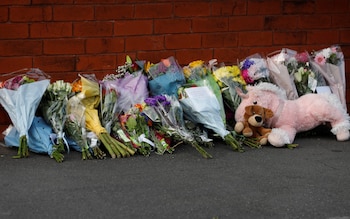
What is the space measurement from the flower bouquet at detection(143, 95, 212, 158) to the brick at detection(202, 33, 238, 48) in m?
1.03

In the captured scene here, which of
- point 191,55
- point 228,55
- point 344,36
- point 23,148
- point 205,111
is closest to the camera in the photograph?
point 23,148

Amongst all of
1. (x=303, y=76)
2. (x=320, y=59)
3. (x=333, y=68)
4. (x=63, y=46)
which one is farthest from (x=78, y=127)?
(x=333, y=68)

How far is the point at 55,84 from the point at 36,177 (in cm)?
118

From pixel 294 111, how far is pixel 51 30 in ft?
8.24

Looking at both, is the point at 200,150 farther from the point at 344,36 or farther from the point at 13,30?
the point at 344,36

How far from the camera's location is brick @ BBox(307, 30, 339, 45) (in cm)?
704

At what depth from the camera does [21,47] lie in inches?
243

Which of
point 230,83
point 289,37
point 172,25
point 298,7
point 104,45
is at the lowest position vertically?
point 230,83

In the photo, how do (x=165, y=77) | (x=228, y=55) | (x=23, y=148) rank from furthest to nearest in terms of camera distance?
(x=228, y=55) < (x=165, y=77) < (x=23, y=148)

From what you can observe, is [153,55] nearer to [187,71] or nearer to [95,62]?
[187,71]

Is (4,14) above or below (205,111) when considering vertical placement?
above

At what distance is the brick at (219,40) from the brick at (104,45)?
2.95 feet

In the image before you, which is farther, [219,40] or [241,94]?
[219,40]

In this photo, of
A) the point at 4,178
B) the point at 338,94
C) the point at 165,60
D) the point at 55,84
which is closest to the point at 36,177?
the point at 4,178
